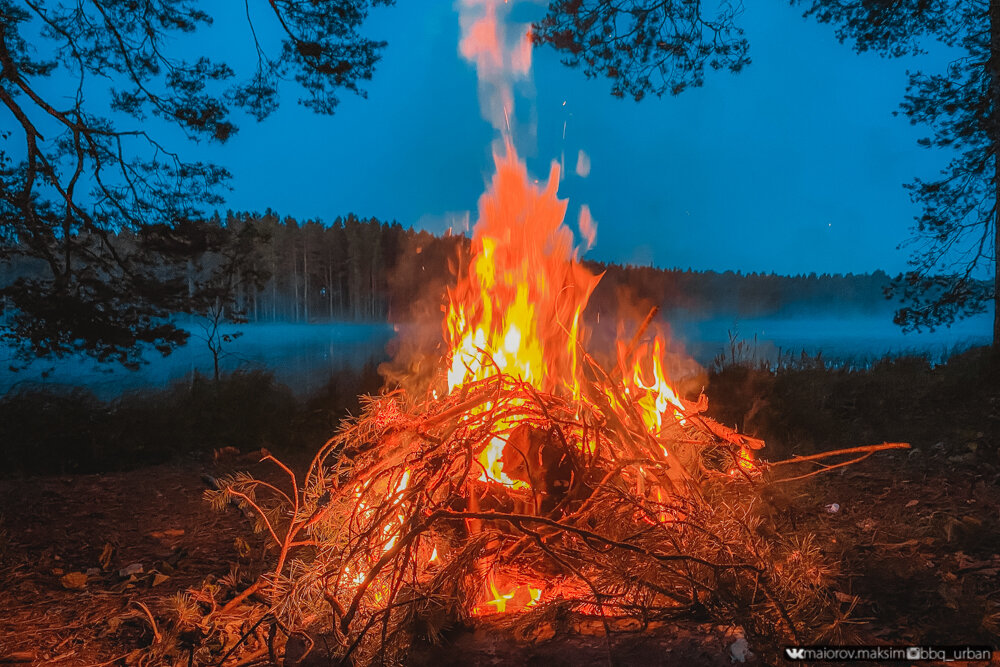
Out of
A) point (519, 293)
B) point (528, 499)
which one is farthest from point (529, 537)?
point (519, 293)

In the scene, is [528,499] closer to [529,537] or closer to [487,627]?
[529,537]

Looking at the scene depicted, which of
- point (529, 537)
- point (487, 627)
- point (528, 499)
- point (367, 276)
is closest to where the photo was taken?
point (487, 627)

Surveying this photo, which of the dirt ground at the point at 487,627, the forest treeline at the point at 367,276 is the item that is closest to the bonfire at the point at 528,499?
the dirt ground at the point at 487,627

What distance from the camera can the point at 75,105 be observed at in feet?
19.7

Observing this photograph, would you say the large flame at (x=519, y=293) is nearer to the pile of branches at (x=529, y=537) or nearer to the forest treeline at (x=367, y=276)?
the pile of branches at (x=529, y=537)

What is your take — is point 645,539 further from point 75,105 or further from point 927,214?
point 927,214

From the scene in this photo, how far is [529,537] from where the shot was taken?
233cm

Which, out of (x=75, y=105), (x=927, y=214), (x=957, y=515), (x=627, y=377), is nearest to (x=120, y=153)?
(x=75, y=105)

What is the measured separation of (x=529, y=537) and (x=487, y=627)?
0.39 meters

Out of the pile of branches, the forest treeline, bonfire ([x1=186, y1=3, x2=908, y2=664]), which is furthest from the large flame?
the forest treeline

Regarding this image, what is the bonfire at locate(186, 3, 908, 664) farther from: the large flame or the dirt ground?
the dirt ground

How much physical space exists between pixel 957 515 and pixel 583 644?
3.22 m

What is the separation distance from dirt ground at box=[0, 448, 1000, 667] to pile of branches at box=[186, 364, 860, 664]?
17cm

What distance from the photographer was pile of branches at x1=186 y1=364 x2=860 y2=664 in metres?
2.12
